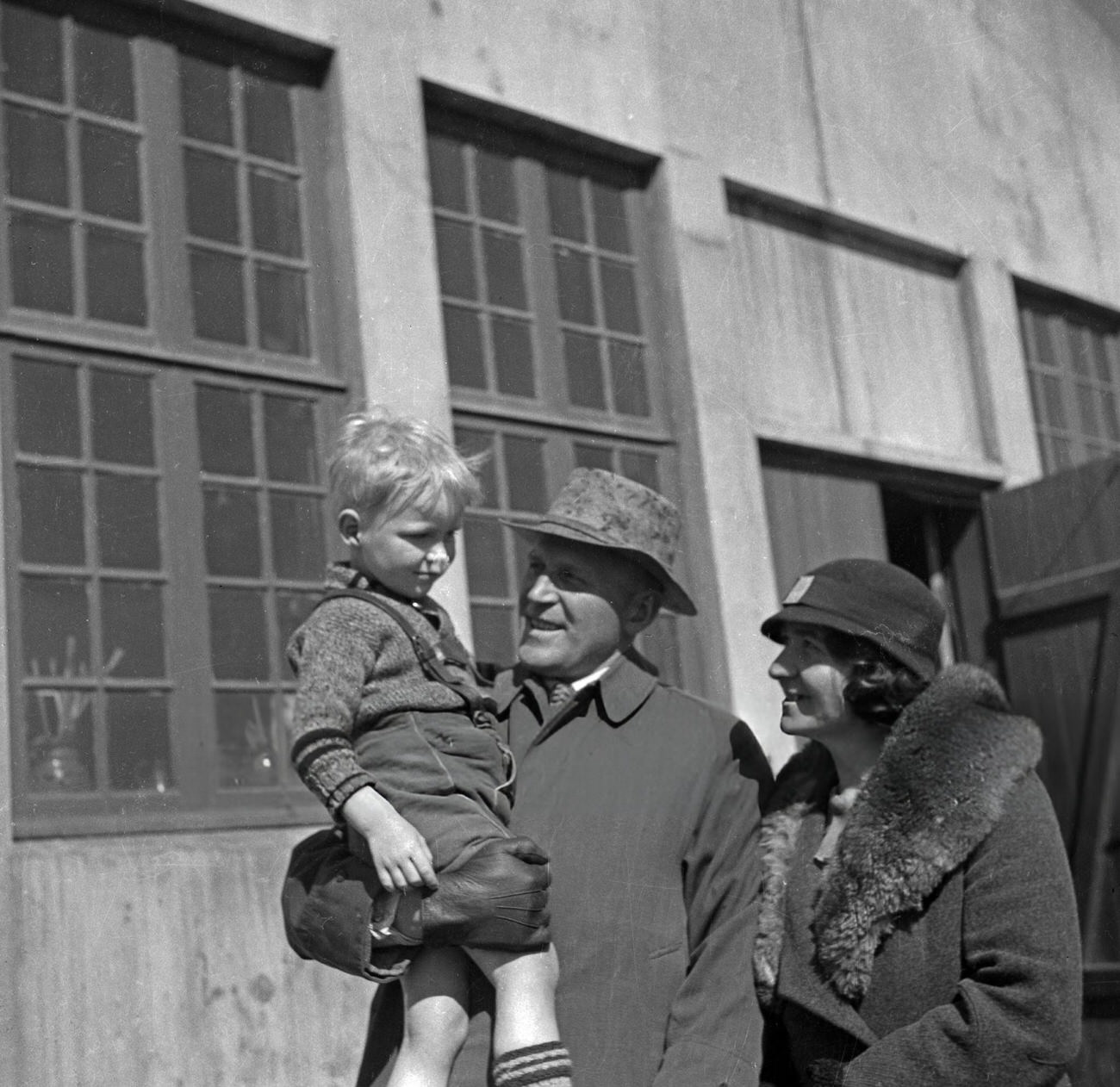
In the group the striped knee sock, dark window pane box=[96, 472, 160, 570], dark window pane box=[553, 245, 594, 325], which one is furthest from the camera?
dark window pane box=[553, 245, 594, 325]

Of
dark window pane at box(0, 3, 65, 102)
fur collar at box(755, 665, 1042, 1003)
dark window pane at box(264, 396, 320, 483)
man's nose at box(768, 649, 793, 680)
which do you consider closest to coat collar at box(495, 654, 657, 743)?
man's nose at box(768, 649, 793, 680)

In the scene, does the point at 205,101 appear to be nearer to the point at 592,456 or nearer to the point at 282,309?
the point at 282,309

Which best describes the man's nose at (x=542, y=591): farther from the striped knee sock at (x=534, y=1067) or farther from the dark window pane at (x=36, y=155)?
the dark window pane at (x=36, y=155)

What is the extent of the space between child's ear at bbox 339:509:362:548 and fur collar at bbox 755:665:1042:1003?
3.57ft

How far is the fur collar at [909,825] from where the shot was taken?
2805 mm

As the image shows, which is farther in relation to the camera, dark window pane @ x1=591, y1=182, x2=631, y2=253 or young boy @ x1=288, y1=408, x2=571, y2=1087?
dark window pane @ x1=591, y1=182, x2=631, y2=253

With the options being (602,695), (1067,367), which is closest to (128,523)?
(602,695)

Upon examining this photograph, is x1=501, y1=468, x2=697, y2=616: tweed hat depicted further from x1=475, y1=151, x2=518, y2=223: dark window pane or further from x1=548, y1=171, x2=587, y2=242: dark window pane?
x1=548, y1=171, x2=587, y2=242: dark window pane

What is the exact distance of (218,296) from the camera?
5.67m

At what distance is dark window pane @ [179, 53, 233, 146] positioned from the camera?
5723 millimetres

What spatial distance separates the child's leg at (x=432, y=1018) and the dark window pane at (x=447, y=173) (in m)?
4.34

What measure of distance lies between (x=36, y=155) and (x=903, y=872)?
13.0 feet

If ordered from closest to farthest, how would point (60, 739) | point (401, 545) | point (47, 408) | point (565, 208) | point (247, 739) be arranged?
point (401, 545), point (60, 739), point (47, 408), point (247, 739), point (565, 208)

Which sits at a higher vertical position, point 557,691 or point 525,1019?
point 557,691
